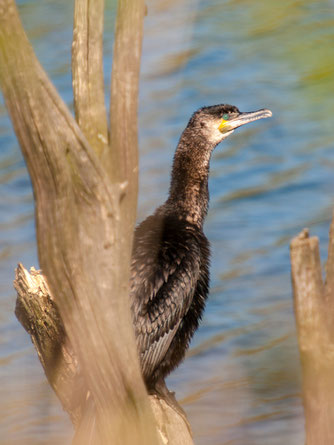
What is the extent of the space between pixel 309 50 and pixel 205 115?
12.5 feet

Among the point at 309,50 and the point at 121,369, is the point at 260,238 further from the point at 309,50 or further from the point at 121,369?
the point at 309,50

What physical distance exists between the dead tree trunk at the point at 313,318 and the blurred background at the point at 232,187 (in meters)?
0.07

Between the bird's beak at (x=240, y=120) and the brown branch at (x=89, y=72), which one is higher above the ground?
the brown branch at (x=89, y=72)

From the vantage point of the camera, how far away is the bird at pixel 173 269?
14.5 feet

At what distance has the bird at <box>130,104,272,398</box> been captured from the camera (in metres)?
4.42

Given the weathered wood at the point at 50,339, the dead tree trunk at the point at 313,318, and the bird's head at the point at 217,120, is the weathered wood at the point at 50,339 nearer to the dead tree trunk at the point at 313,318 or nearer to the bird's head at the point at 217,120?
the dead tree trunk at the point at 313,318

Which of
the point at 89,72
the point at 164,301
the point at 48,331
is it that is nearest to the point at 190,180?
the point at 164,301

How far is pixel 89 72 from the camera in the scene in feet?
8.18

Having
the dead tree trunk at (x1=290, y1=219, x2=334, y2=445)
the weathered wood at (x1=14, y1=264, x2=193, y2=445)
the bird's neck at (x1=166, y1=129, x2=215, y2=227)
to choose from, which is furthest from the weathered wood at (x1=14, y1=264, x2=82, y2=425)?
the dead tree trunk at (x1=290, y1=219, x2=334, y2=445)

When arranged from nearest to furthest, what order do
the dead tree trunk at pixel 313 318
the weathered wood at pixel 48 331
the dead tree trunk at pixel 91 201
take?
1. the dead tree trunk at pixel 313 318
2. the dead tree trunk at pixel 91 201
3. the weathered wood at pixel 48 331

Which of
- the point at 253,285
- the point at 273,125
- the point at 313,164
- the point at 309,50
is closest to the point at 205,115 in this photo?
the point at 273,125

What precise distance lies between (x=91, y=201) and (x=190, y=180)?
2.78m

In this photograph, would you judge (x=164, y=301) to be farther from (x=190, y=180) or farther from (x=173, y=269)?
(x=190, y=180)

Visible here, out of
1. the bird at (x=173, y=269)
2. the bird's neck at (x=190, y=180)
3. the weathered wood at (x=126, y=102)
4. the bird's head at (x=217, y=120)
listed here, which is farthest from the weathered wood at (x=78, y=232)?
the bird's head at (x=217, y=120)
